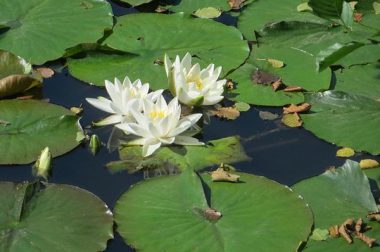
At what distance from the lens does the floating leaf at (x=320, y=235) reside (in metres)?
3.00

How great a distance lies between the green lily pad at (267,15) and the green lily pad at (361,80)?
0.50 m

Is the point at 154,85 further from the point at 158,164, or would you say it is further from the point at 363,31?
the point at 363,31

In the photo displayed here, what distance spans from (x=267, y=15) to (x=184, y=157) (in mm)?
1503

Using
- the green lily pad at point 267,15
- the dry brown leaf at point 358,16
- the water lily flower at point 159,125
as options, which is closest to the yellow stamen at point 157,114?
the water lily flower at point 159,125

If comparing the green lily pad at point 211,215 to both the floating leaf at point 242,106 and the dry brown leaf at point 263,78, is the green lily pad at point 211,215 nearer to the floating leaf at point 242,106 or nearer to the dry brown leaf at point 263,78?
the floating leaf at point 242,106

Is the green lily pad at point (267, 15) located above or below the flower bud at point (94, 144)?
above

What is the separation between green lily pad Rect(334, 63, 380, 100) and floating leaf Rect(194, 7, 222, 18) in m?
0.91

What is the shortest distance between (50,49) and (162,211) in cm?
146

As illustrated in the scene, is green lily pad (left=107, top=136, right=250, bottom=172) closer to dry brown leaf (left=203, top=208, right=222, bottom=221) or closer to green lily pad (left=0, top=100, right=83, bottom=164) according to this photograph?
green lily pad (left=0, top=100, right=83, bottom=164)

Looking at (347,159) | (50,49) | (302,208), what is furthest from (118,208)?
(50,49)

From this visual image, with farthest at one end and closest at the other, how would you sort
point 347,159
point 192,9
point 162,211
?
point 192,9 < point 347,159 < point 162,211

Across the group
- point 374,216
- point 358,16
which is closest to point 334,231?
point 374,216

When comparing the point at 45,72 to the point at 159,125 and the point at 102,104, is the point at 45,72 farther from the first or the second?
the point at 159,125

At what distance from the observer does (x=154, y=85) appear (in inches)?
154
